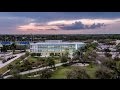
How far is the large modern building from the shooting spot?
420 centimetres

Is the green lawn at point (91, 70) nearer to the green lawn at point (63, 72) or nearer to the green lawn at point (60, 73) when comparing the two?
the green lawn at point (63, 72)

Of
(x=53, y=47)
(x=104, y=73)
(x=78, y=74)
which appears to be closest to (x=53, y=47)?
(x=53, y=47)

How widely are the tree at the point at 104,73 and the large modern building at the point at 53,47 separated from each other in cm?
42

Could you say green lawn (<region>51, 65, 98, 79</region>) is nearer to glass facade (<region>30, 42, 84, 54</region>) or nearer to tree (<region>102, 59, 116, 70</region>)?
tree (<region>102, 59, 116, 70</region>)

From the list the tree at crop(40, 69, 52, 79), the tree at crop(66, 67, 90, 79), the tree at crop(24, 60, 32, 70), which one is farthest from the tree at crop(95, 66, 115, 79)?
the tree at crop(24, 60, 32, 70)

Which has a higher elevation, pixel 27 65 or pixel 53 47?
pixel 53 47

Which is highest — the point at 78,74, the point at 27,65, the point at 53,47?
the point at 53,47

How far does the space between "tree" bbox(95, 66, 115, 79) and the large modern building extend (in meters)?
0.42

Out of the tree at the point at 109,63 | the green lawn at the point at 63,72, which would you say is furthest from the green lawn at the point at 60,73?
the tree at the point at 109,63

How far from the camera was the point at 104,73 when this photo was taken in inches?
166

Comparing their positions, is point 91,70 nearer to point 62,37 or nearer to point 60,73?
point 60,73

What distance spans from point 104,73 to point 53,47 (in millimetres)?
767
